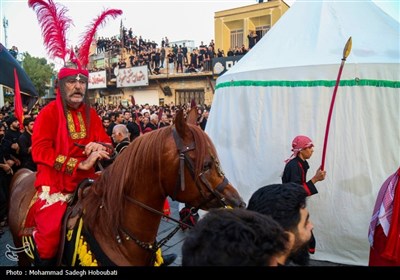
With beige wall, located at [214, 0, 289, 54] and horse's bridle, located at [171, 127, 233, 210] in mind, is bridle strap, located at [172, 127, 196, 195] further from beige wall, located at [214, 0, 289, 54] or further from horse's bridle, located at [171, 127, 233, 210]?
beige wall, located at [214, 0, 289, 54]

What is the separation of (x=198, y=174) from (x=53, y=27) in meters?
1.98

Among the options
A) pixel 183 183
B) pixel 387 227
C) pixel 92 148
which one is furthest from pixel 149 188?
pixel 387 227

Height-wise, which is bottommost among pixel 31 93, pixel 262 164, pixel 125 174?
pixel 262 164

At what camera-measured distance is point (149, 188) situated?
2.23 metres

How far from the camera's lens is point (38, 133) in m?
2.51

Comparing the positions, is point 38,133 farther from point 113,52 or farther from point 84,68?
point 113,52

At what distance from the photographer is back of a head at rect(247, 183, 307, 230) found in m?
1.69

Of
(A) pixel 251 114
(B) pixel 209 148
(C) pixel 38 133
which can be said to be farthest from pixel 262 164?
(C) pixel 38 133

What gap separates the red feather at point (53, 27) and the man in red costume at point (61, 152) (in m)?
0.33

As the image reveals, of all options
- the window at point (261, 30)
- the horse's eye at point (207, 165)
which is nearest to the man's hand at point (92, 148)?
the horse's eye at point (207, 165)

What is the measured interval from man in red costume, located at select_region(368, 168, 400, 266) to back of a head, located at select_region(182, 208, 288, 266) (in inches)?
74.0

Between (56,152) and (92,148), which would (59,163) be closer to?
(56,152)

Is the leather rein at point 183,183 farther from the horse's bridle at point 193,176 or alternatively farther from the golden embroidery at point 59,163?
the golden embroidery at point 59,163

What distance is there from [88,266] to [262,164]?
12.0 feet
